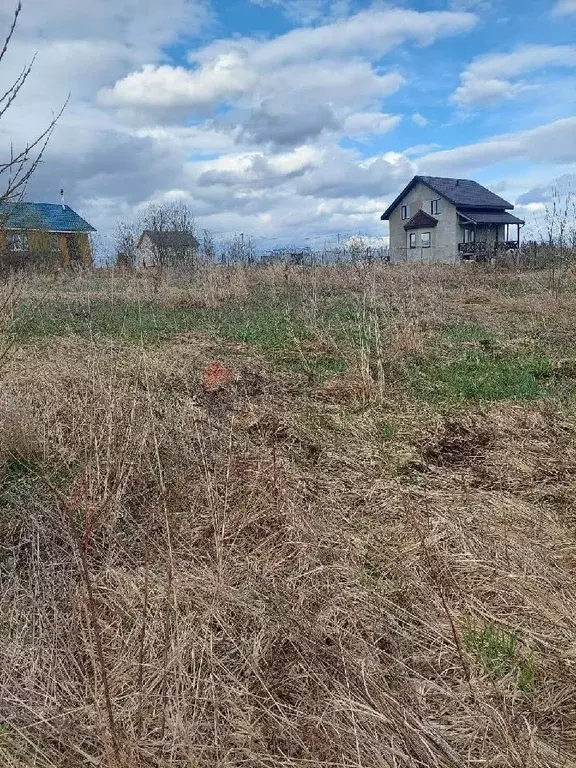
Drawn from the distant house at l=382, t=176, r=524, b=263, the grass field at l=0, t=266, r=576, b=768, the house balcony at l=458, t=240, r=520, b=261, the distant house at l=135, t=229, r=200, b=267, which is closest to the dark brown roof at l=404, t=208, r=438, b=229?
the distant house at l=382, t=176, r=524, b=263

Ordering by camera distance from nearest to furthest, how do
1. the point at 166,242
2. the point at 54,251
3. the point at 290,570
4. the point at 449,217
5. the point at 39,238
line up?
the point at 290,570
the point at 39,238
the point at 54,251
the point at 166,242
the point at 449,217

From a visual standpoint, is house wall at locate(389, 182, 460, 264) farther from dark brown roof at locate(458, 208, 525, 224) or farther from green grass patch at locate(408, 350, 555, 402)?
green grass patch at locate(408, 350, 555, 402)

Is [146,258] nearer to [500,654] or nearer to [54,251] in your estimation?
[54,251]

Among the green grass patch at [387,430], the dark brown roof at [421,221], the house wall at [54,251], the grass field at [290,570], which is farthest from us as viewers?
the dark brown roof at [421,221]

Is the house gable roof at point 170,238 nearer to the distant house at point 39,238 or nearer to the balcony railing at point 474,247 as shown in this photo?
the distant house at point 39,238

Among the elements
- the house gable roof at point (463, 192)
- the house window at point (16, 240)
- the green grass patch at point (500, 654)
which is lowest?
the green grass patch at point (500, 654)

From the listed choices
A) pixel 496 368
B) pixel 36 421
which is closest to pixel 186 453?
pixel 36 421

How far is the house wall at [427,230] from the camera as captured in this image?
3578 cm

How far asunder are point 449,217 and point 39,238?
29.1 m

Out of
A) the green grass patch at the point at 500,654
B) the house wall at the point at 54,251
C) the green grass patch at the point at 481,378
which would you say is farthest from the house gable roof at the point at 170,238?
the green grass patch at the point at 500,654

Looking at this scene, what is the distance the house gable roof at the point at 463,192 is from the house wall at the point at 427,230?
0.54 metres

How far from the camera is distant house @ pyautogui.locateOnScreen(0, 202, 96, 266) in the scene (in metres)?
3.23

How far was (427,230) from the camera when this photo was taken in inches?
1503

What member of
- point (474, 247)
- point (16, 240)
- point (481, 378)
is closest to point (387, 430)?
point (481, 378)
